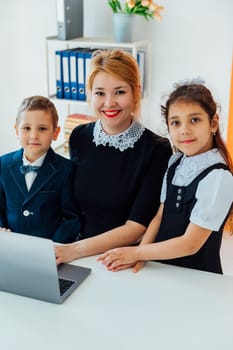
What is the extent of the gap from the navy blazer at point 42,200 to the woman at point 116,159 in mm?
69

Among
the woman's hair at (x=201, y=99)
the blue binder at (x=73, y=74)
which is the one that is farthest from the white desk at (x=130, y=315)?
the blue binder at (x=73, y=74)

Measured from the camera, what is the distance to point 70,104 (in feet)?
12.2

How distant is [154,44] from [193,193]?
6.81ft

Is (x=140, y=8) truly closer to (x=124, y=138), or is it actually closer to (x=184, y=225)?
(x=124, y=138)

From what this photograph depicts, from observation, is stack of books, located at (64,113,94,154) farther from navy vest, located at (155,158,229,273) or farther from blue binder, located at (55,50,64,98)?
navy vest, located at (155,158,229,273)

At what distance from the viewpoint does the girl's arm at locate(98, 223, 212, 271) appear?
4.83 feet

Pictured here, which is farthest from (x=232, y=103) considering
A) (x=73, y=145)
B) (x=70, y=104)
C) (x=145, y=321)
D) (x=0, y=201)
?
(x=145, y=321)

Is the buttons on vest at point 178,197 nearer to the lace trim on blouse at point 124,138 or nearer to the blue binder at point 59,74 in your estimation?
the lace trim on blouse at point 124,138

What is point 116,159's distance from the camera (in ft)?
6.01

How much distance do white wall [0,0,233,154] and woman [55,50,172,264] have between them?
48.2 inches

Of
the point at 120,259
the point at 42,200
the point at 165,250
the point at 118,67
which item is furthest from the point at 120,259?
the point at 118,67

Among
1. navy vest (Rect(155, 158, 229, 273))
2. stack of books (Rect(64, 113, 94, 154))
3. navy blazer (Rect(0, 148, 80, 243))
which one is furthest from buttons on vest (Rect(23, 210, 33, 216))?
stack of books (Rect(64, 113, 94, 154))

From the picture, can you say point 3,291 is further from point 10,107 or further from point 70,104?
point 10,107

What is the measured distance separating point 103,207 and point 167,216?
30 centimetres
